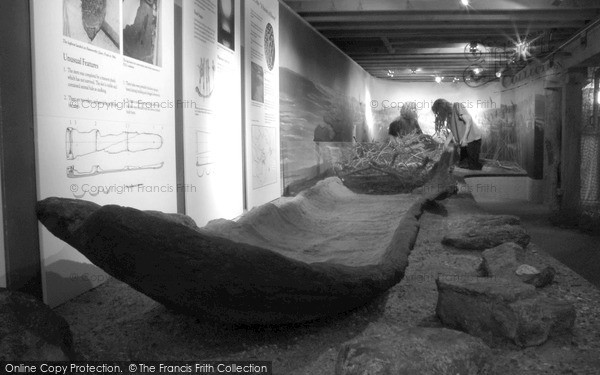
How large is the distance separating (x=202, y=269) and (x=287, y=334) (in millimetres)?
624

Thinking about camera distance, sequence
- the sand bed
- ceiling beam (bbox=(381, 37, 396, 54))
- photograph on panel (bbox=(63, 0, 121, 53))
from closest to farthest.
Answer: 1. photograph on panel (bbox=(63, 0, 121, 53))
2. the sand bed
3. ceiling beam (bbox=(381, 37, 396, 54))

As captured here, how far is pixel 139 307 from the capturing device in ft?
8.34

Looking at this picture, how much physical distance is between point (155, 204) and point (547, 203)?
7.83m

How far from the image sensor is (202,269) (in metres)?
1.68

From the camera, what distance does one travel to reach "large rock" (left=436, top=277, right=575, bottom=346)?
2.04 metres

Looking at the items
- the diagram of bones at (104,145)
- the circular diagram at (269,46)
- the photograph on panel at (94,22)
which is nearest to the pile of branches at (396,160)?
the circular diagram at (269,46)

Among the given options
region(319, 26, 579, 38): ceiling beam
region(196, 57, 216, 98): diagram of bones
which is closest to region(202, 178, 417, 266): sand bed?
→ region(196, 57, 216, 98): diagram of bones

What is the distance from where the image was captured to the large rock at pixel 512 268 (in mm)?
2830

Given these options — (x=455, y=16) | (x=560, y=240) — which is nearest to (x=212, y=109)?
(x=560, y=240)

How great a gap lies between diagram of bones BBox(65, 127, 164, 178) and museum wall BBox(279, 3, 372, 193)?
338cm

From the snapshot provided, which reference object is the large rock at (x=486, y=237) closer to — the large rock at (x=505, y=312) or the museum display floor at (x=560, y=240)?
the museum display floor at (x=560, y=240)

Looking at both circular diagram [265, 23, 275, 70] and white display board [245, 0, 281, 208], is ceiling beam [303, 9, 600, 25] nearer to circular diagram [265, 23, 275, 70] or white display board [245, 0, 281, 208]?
white display board [245, 0, 281, 208]

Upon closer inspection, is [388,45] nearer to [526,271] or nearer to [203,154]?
[203,154]

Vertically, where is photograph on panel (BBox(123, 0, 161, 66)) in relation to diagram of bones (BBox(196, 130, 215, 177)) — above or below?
above
